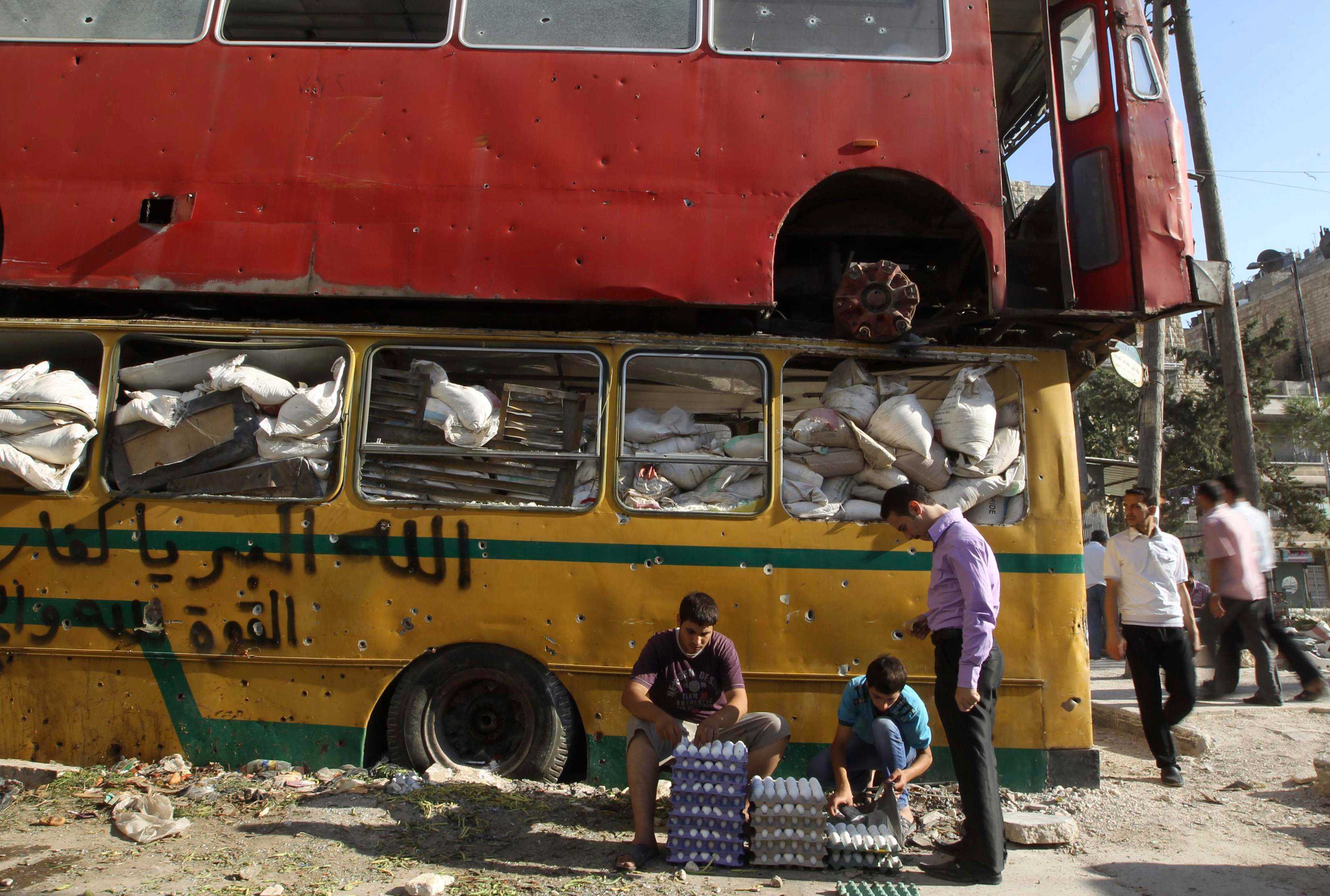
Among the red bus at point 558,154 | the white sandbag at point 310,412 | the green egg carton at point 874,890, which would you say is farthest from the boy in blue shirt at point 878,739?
the white sandbag at point 310,412

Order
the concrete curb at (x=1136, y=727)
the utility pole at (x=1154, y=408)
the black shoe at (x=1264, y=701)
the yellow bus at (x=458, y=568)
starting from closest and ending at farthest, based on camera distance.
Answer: the yellow bus at (x=458, y=568)
the concrete curb at (x=1136, y=727)
the black shoe at (x=1264, y=701)
the utility pole at (x=1154, y=408)

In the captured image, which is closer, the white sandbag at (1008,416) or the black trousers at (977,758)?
the black trousers at (977,758)

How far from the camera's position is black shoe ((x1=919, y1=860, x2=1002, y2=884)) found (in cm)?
347

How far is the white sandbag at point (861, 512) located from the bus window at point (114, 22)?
4712mm

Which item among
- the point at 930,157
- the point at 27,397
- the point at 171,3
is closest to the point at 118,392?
the point at 27,397

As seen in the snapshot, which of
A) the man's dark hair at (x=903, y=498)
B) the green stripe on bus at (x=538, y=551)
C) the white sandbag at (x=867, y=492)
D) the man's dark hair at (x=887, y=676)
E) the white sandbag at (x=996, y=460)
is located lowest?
the man's dark hair at (x=887, y=676)

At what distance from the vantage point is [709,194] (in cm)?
490

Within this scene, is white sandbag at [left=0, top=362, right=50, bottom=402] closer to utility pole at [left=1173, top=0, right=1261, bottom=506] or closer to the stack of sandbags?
the stack of sandbags

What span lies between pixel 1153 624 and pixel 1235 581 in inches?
83.6

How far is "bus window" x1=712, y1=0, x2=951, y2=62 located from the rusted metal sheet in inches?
3.7

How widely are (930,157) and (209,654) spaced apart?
477cm

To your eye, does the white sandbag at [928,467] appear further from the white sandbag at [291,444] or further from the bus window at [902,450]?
the white sandbag at [291,444]

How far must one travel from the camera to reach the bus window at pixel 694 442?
Result: 4.53 meters

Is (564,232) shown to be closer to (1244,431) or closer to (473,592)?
(473,592)
